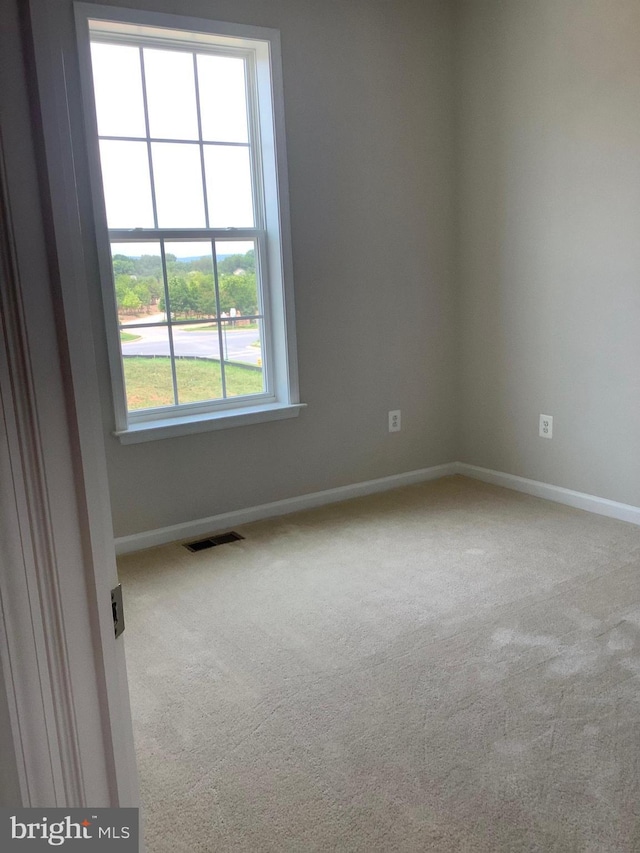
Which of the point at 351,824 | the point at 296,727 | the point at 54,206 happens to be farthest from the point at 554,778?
the point at 54,206

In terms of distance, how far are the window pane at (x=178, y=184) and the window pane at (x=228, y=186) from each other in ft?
0.19

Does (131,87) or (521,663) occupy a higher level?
(131,87)

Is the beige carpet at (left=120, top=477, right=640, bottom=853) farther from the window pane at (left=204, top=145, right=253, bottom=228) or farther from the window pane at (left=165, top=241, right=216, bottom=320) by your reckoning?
the window pane at (left=204, top=145, right=253, bottom=228)

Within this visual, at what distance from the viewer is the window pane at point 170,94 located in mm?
3180

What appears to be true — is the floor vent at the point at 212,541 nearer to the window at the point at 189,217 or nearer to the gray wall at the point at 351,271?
the gray wall at the point at 351,271

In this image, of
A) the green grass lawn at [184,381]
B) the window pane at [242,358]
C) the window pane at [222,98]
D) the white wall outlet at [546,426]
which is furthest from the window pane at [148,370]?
the white wall outlet at [546,426]

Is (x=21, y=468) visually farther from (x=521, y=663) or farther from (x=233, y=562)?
(x=233, y=562)

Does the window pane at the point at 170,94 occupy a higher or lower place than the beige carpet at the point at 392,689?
higher

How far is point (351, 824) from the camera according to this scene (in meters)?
1.61

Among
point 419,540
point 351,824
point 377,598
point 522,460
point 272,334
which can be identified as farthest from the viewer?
point 522,460

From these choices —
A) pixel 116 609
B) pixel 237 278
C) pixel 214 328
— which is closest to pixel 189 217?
pixel 237 278

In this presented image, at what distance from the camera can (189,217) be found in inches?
132

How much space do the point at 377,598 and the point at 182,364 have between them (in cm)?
150

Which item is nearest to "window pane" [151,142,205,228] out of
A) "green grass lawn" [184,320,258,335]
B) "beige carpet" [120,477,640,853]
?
"green grass lawn" [184,320,258,335]
